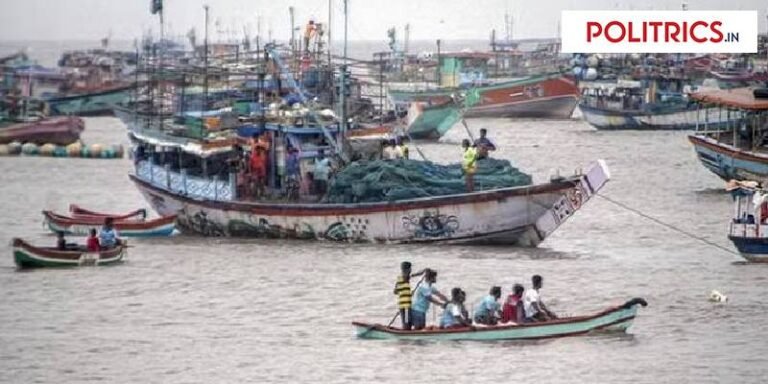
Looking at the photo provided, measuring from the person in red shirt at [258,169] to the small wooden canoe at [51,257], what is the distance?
3.77 metres

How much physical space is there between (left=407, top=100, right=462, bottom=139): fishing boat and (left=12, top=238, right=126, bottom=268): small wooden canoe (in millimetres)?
32793

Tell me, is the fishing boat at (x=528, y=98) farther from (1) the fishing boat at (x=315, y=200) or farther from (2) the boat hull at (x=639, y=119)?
(1) the fishing boat at (x=315, y=200)

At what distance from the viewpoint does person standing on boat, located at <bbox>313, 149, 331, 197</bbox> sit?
38.4 m

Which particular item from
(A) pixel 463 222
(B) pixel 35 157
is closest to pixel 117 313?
(A) pixel 463 222

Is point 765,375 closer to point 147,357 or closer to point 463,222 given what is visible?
point 147,357

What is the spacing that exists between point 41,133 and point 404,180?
1200 inches

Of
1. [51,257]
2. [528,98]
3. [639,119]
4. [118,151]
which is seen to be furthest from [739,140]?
[528,98]

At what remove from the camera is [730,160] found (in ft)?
149

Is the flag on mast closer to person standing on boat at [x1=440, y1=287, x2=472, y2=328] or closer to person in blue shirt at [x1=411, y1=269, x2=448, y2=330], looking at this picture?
person in blue shirt at [x1=411, y1=269, x2=448, y2=330]

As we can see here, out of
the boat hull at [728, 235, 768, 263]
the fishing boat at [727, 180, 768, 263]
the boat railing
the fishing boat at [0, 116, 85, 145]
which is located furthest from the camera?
the fishing boat at [0, 116, 85, 145]

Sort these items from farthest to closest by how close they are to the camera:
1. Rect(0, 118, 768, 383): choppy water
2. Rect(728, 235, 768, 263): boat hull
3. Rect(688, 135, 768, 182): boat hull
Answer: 1. Rect(688, 135, 768, 182): boat hull
2. Rect(728, 235, 768, 263): boat hull
3. Rect(0, 118, 768, 383): choppy water

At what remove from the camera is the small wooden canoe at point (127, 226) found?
40.5 m

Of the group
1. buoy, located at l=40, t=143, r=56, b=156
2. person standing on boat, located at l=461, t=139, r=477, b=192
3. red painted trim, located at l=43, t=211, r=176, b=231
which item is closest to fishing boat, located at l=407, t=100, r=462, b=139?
buoy, located at l=40, t=143, r=56, b=156

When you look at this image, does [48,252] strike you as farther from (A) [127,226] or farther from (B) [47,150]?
(B) [47,150]
